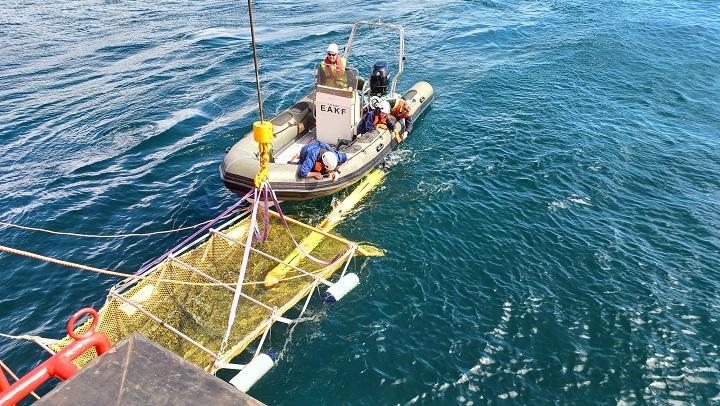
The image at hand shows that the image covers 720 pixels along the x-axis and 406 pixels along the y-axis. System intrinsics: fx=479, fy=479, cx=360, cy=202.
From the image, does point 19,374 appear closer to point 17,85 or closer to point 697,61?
point 17,85

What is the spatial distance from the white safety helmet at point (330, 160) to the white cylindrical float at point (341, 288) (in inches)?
155

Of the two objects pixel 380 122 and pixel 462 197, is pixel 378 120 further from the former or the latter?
pixel 462 197

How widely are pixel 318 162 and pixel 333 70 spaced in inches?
126

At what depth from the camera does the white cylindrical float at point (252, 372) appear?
8.39 metres

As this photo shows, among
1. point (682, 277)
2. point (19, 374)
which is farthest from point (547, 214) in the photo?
point (19, 374)

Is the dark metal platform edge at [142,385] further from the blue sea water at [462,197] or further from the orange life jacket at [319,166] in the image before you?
the orange life jacket at [319,166]

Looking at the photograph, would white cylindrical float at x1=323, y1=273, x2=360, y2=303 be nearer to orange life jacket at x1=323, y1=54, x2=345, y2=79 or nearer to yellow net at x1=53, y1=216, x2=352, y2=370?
yellow net at x1=53, y1=216, x2=352, y2=370

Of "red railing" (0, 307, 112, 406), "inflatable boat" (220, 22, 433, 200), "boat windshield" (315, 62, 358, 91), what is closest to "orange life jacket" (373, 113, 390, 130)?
"inflatable boat" (220, 22, 433, 200)

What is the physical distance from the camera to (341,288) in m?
10.4

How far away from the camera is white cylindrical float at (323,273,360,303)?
33.6 feet

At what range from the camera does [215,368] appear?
28.1 feet

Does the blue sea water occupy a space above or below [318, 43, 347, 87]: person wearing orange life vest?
below

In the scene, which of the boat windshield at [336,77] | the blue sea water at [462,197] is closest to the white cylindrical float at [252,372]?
the blue sea water at [462,197]

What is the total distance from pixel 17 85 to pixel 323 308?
2128cm
